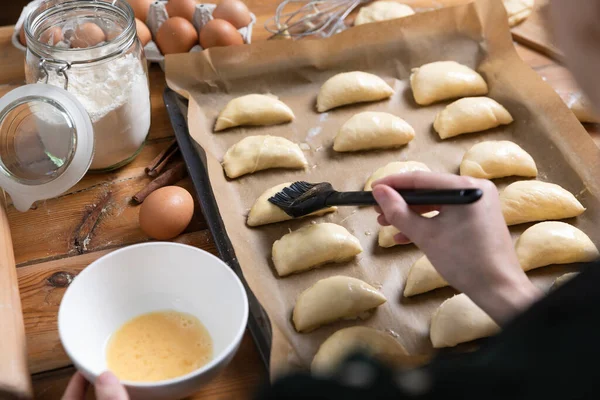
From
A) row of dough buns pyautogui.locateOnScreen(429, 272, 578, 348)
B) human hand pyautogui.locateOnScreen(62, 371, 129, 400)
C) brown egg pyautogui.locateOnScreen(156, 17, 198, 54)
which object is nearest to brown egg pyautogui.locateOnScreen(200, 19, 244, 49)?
brown egg pyautogui.locateOnScreen(156, 17, 198, 54)

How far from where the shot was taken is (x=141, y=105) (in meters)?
1.63

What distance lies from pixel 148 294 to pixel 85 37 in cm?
73

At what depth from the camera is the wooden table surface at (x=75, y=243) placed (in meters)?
1.23

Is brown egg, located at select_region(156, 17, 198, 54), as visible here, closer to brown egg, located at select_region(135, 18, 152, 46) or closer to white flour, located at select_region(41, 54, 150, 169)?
brown egg, located at select_region(135, 18, 152, 46)

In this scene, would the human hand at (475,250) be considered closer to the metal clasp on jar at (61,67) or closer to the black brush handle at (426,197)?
the black brush handle at (426,197)

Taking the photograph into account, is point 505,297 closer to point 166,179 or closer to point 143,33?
point 166,179

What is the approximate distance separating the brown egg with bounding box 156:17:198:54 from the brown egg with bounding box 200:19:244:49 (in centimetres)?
4

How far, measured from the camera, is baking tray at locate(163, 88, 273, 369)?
4.21ft

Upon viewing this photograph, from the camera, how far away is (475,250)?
3.68ft

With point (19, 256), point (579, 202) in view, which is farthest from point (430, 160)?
point (19, 256)

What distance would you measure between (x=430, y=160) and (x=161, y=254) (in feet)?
2.74

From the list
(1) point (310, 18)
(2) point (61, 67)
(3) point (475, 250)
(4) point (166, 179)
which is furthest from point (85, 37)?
(3) point (475, 250)

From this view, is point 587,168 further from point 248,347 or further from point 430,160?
point 248,347

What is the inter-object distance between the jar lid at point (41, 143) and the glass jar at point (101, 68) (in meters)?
0.09
